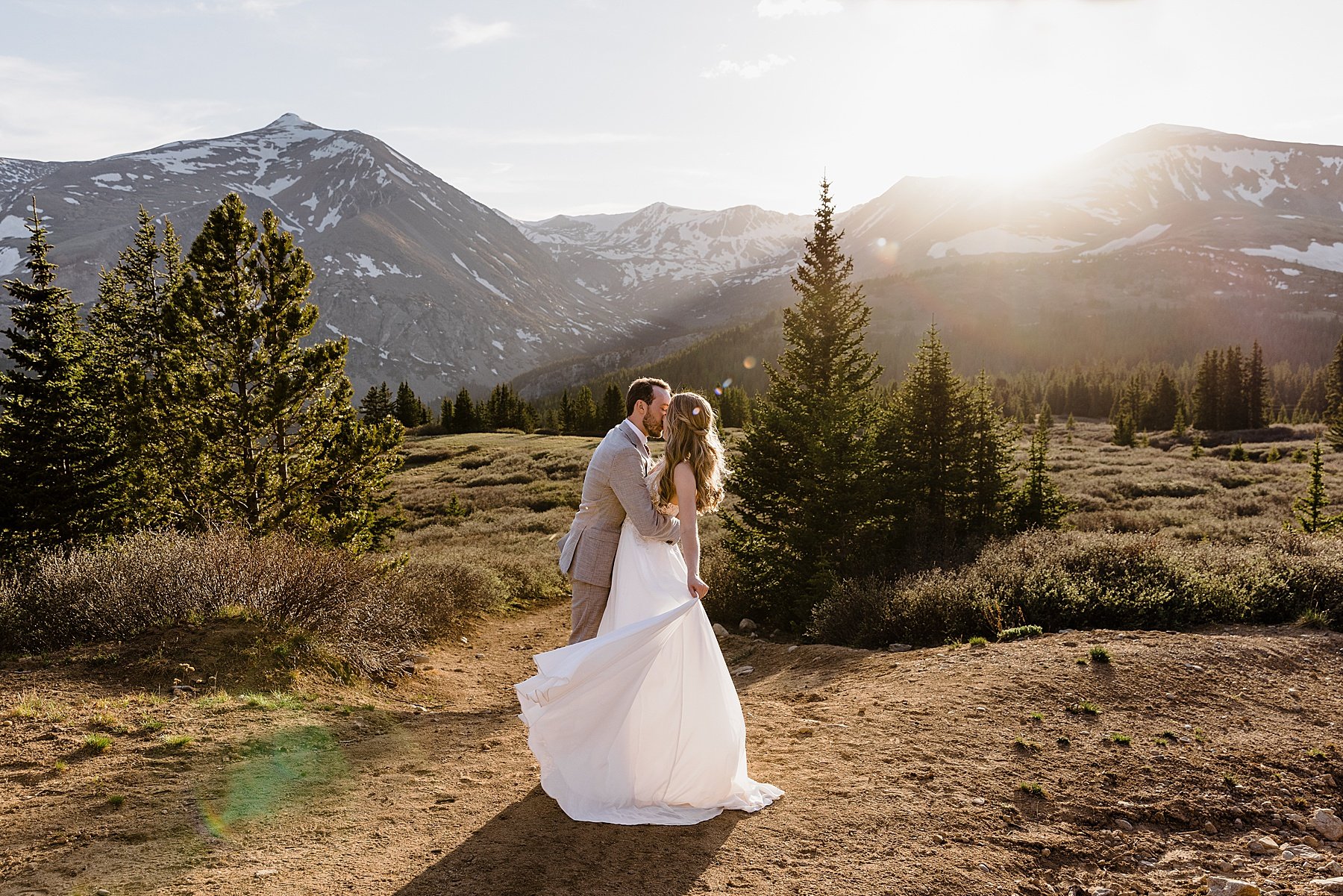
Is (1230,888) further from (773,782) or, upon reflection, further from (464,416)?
(464,416)

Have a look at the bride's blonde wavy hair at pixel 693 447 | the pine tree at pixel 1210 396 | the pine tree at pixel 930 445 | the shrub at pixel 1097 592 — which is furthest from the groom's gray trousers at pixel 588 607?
the pine tree at pixel 1210 396

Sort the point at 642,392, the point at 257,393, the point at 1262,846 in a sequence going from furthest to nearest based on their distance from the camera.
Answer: the point at 257,393
the point at 642,392
the point at 1262,846

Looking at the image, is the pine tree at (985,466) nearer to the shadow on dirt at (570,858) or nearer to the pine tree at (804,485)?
the pine tree at (804,485)

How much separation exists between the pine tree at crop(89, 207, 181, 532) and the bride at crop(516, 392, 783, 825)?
32.9 ft

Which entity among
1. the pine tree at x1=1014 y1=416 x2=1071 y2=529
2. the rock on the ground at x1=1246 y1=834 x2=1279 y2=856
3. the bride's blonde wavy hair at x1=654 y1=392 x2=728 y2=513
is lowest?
the rock on the ground at x1=1246 y1=834 x2=1279 y2=856

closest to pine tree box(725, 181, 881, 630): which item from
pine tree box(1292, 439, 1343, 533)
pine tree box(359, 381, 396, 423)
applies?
pine tree box(1292, 439, 1343, 533)

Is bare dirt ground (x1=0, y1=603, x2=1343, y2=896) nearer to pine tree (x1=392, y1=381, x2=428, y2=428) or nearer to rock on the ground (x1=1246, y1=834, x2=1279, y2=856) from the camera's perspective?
rock on the ground (x1=1246, y1=834, x2=1279, y2=856)

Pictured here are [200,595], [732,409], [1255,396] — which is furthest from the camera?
[732,409]

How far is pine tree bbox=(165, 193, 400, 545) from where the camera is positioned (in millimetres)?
11805

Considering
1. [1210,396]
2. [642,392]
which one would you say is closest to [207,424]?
[642,392]

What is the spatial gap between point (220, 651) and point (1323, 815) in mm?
9755

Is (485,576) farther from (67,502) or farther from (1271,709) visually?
(1271,709)

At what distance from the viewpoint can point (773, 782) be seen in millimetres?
5461

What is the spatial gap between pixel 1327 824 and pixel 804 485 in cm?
852
